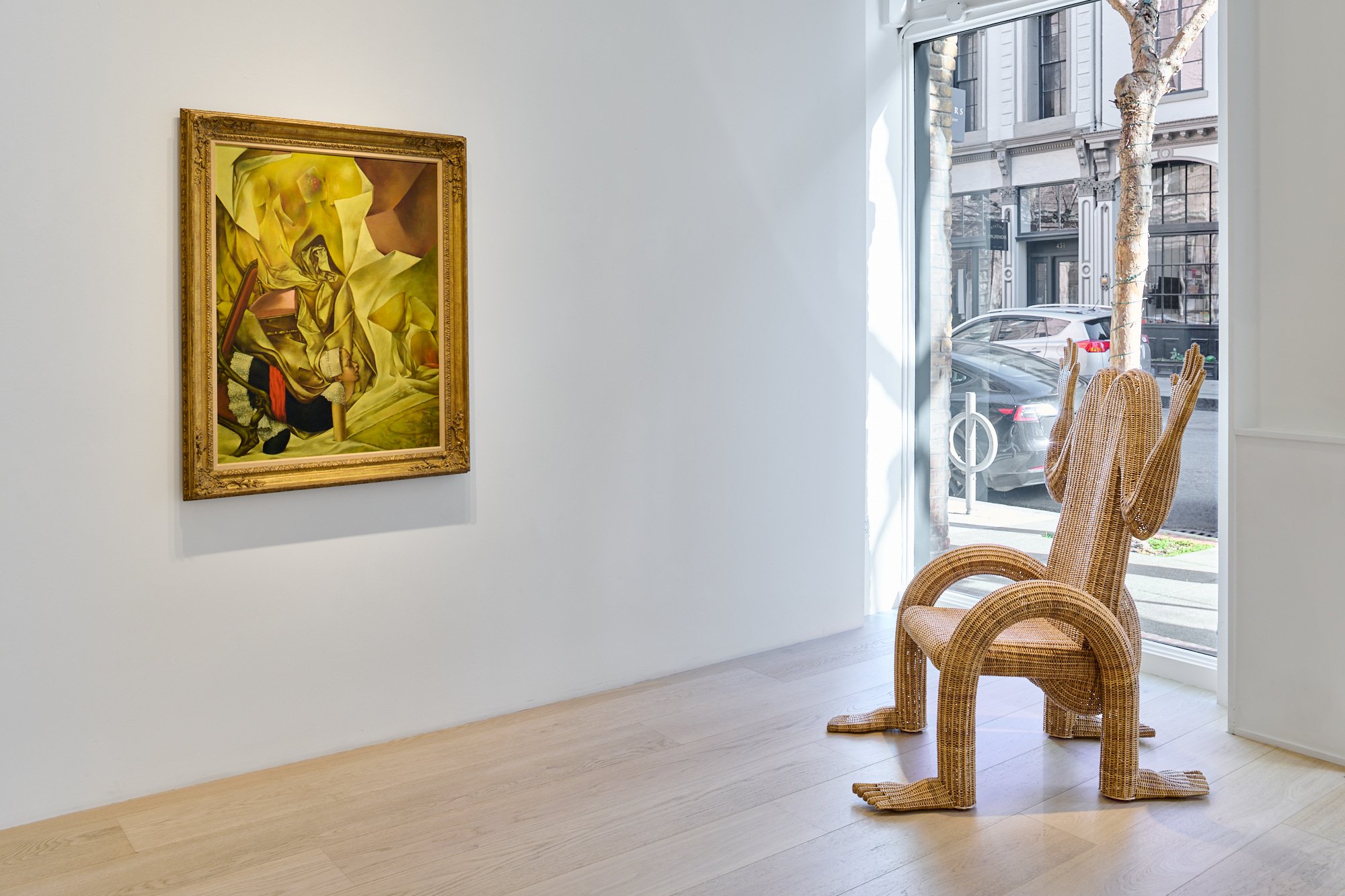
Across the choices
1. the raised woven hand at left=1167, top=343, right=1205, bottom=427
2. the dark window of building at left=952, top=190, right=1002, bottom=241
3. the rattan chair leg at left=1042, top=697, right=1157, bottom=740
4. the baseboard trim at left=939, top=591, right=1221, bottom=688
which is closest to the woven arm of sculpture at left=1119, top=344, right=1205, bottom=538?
the raised woven hand at left=1167, top=343, right=1205, bottom=427

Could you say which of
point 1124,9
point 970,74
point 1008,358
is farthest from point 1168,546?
point 970,74

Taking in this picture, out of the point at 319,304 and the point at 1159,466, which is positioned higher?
the point at 319,304

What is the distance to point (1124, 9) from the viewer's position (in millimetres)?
3744

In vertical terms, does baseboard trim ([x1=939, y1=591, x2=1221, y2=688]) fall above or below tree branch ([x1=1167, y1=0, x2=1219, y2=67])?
below

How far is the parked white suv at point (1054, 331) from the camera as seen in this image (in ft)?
12.8

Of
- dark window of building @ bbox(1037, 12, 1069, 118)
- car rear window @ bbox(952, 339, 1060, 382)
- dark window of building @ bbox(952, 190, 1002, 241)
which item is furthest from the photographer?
dark window of building @ bbox(952, 190, 1002, 241)

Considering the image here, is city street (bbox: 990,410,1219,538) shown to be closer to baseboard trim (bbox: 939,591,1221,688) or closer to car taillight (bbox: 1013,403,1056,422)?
baseboard trim (bbox: 939,591,1221,688)

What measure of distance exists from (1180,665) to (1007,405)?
47.0 inches

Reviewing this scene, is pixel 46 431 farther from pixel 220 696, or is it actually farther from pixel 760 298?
pixel 760 298

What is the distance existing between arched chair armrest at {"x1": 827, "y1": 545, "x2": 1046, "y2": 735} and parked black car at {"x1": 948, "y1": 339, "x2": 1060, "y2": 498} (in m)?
1.13

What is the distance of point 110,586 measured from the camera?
2.78 m

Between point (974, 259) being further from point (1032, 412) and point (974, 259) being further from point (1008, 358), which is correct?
point (1032, 412)

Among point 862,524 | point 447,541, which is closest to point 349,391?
point 447,541

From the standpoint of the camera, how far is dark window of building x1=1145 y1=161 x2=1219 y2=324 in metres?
3.58
